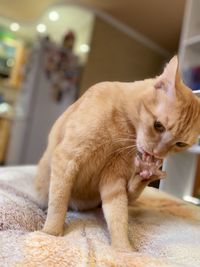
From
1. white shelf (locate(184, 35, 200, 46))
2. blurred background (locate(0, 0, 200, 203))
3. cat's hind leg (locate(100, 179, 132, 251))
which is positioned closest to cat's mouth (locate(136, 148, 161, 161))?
cat's hind leg (locate(100, 179, 132, 251))

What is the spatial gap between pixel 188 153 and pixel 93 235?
0.70m

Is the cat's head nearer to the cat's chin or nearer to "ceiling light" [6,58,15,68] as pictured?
the cat's chin

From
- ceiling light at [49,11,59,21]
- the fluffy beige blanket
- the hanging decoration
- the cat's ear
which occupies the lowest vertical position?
the fluffy beige blanket

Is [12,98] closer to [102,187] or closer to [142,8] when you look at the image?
[142,8]

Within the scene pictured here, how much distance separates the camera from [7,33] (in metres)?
3.18

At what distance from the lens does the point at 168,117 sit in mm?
602

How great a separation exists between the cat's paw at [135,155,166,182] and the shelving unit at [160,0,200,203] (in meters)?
0.24

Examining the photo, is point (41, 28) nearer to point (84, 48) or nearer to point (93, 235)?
point (84, 48)

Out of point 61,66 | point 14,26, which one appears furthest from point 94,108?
point 14,26

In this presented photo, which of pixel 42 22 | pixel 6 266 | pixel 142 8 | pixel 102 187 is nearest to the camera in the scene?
pixel 6 266

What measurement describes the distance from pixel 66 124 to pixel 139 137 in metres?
A: 0.20

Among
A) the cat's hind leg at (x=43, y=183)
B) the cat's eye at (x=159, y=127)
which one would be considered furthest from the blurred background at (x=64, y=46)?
the cat's eye at (x=159, y=127)

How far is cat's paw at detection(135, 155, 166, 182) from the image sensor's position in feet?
2.18

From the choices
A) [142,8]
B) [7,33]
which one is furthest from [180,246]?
[7,33]
